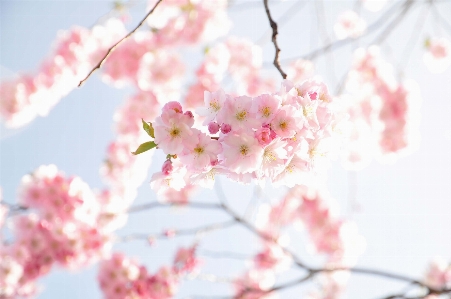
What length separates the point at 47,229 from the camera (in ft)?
14.3

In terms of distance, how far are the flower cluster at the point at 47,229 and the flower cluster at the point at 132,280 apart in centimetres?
41

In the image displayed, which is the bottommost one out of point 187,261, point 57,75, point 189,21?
point 187,261

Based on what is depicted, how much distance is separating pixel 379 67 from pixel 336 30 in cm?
168

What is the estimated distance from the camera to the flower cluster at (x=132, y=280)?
165 inches

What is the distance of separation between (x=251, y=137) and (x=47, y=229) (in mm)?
3943

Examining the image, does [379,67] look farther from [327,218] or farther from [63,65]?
[63,65]

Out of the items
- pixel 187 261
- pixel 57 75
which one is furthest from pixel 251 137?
pixel 57 75

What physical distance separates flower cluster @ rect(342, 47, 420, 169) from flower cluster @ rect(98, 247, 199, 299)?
330cm

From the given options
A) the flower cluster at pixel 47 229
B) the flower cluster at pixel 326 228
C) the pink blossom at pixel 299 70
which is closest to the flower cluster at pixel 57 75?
the flower cluster at pixel 47 229

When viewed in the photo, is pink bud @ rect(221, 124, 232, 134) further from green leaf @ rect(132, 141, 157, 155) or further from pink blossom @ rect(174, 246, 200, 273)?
pink blossom @ rect(174, 246, 200, 273)

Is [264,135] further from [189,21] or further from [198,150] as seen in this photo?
[189,21]

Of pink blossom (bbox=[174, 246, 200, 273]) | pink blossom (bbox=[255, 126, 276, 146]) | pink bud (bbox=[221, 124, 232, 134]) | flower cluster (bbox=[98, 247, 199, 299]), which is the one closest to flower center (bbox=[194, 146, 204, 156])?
pink bud (bbox=[221, 124, 232, 134])

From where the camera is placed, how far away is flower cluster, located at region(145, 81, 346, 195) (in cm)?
130

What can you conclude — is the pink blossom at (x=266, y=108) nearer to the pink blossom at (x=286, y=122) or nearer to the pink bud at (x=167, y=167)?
the pink blossom at (x=286, y=122)
